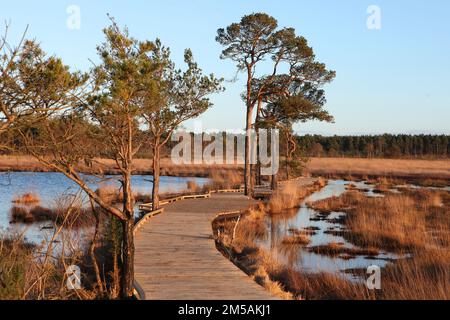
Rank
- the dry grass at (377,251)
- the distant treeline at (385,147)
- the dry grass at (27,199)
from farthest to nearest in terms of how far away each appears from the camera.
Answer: the distant treeline at (385,147) → the dry grass at (27,199) → the dry grass at (377,251)

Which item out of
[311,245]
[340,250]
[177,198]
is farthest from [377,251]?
[177,198]

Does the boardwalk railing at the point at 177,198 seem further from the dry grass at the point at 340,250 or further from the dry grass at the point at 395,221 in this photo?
the dry grass at the point at 340,250

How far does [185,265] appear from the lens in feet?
30.6

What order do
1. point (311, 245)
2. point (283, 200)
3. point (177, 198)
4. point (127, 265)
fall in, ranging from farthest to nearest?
1. point (283, 200)
2. point (177, 198)
3. point (311, 245)
4. point (127, 265)

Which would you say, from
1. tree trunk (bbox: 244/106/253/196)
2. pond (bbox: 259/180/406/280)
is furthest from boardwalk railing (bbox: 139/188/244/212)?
pond (bbox: 259/180/406/280)

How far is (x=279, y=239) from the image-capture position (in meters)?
14.9

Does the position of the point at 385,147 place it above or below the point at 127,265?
above

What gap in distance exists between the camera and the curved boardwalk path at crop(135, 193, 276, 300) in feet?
24.7

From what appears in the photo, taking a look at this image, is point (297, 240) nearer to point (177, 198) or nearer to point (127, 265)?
point (177, 198)

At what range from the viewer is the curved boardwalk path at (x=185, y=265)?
7.54m

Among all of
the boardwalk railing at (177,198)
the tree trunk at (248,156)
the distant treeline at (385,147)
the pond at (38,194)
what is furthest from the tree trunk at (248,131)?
the distant treeline at (385,147)

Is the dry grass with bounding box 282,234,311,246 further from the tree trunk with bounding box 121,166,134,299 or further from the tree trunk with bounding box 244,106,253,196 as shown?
the tree trunk with bounding box 121,166,134,299
